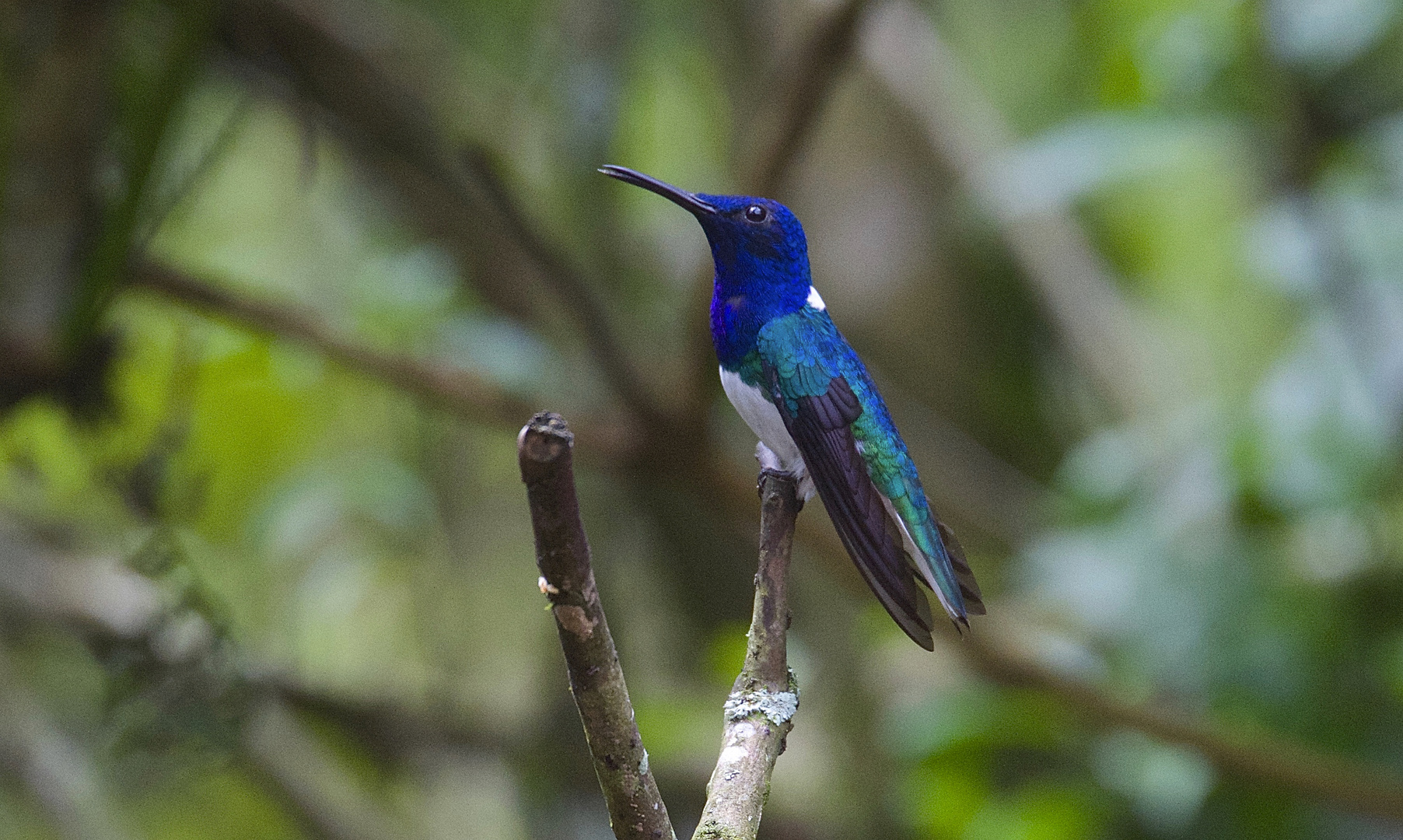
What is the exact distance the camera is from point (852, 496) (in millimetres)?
1016

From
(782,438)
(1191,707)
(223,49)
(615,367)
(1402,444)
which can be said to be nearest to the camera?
(782,438)

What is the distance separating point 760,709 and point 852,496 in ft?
0.63

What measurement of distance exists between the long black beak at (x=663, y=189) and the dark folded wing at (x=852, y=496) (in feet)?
0.53

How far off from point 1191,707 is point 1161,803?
0.31m

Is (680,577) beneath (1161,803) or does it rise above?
above

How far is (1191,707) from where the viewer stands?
3.28 meters

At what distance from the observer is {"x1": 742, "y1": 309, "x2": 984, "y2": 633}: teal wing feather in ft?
3.20

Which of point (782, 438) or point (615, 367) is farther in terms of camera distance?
point (615, 367)

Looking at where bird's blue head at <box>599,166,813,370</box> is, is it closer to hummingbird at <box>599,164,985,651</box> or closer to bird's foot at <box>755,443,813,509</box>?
hummingbird at <box>599,164,985,651</box>

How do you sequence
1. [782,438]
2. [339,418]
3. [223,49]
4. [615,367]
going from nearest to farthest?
[782,438] → [615,367] → [223,49] → [339,418]

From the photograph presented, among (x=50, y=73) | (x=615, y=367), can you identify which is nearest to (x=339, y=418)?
(x=50, y=73)

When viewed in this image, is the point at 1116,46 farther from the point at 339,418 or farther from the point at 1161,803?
the point at 339,418

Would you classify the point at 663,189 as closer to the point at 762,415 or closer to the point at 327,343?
the point at 762,415

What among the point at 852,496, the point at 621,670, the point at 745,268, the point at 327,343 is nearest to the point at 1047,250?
the point at 327,343
